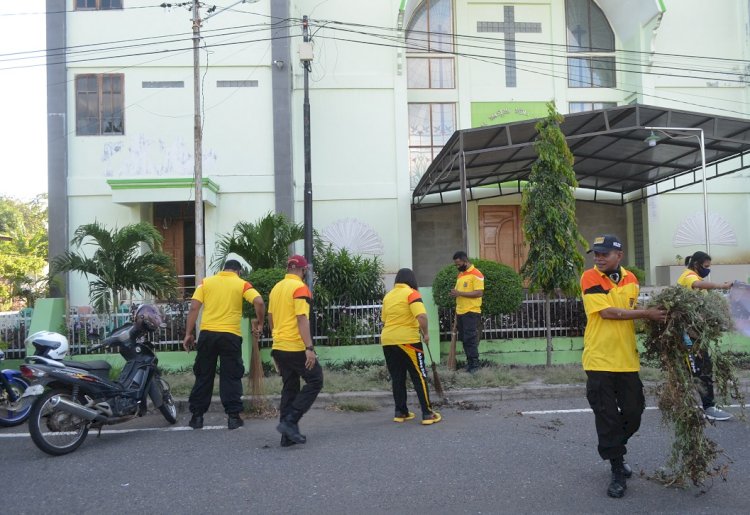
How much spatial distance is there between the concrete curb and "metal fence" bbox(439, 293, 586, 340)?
1943 millimetres

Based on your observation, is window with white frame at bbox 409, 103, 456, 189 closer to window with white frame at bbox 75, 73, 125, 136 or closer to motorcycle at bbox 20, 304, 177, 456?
window with white frame at bbox 75, 73, 125, 136

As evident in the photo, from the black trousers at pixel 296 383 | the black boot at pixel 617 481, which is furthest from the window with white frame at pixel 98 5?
the black boot at pixel 617 481

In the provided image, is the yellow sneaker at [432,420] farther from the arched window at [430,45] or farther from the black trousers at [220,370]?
the arched window at [430,45]

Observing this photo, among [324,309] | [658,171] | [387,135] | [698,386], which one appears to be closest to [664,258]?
[658,171]

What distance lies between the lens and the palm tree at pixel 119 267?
31.5 ft

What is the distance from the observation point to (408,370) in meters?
6.50

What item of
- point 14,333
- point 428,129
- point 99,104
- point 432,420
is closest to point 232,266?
point 432,420

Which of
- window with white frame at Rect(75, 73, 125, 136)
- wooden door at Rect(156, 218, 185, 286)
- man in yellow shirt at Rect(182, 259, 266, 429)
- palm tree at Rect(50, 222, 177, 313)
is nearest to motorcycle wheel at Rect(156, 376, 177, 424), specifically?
man in yellow shirt at Rect(182, 259, 266, 429)

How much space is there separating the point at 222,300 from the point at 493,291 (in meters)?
4.50

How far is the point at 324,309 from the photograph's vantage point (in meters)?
9.77

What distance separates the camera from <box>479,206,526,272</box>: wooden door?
18.0 metres

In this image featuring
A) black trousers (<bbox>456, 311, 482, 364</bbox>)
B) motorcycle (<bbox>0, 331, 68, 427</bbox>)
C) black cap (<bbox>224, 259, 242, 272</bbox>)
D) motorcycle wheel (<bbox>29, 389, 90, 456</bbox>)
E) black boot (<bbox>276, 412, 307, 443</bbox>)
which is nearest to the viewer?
motorcycle wheel (<bbox>29, 389, 90, 456</bbox>)

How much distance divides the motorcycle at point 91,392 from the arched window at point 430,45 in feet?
42.6

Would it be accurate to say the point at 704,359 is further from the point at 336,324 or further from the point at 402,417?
the point at 336,324
